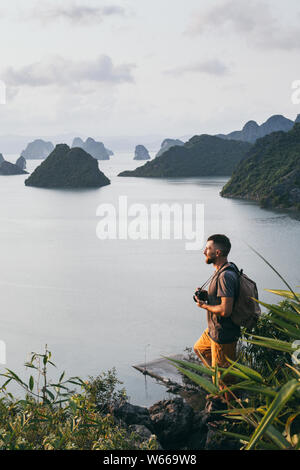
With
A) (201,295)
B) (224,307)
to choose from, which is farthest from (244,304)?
(201,295)

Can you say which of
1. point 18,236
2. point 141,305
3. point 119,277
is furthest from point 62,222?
point 141,305

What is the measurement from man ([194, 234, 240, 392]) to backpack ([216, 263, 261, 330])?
5 centimetres

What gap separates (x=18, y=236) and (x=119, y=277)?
16.1 metres

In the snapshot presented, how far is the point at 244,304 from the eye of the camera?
449 cm

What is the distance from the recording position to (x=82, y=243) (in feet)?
104

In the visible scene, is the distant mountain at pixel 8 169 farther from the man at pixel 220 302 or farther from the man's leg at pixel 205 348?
the man at pixel 220 302

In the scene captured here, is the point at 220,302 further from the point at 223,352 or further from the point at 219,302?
the point at 223,352

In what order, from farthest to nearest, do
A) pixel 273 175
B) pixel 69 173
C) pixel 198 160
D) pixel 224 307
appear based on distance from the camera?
pixel 198 160 → pixel 69 173 → pixel 273 175 → pixel 224 307

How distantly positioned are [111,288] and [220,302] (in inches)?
595

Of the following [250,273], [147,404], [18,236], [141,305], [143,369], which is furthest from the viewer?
[18,236]
